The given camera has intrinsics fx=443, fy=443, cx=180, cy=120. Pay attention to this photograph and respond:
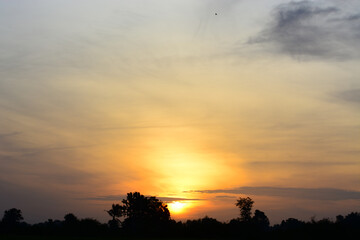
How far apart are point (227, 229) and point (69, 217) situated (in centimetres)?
6506

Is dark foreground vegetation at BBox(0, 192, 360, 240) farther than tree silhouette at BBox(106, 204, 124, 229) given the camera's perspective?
No

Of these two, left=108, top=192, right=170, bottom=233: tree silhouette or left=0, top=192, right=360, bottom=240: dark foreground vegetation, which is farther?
left=108, top=192, right=170, bottom=233: tree silhouette

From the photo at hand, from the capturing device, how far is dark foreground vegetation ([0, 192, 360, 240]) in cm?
5803

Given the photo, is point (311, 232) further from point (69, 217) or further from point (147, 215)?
point (69, 217)

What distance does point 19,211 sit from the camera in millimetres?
166500

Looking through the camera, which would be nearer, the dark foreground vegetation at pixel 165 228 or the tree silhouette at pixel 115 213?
the dark foreground vegetation at pixel 165 228

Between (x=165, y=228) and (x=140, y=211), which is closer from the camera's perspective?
(x=165, y=228)

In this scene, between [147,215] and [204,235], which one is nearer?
[204,235]

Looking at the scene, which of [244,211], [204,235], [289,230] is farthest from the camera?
[244,211]

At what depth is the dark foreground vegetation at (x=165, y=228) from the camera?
5803 cm

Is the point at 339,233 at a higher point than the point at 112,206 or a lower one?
lower

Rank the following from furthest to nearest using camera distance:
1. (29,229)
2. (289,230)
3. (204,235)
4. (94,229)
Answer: (94,229) < (29,229) < (204,235) < (289,230)

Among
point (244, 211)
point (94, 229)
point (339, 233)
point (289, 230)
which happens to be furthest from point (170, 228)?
point (244, 211)

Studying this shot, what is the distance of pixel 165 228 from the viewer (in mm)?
84000
